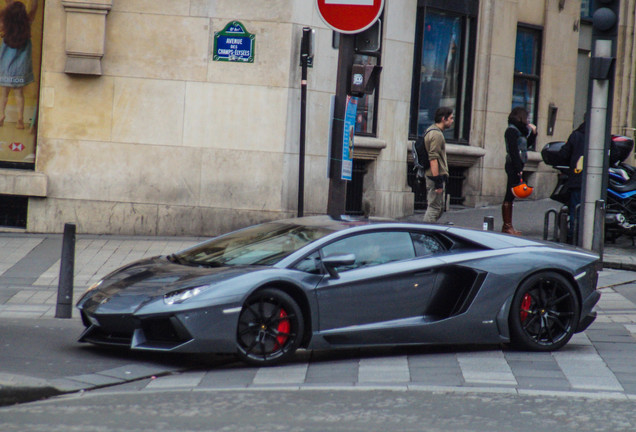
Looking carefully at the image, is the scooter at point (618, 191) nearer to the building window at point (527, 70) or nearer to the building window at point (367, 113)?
the building window at point (367, 113)

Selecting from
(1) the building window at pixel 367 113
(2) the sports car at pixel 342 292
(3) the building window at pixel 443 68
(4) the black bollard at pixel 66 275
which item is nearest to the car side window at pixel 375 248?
(2) the sports car at pixel 342 292

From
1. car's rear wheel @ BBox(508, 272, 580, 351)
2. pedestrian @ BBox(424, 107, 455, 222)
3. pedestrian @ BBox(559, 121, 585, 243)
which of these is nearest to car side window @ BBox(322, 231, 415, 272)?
car's rear wheel @ BBox(508, 272, 580, 351)

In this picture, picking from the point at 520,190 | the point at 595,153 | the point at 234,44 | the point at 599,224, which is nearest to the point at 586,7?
the point at 520,190

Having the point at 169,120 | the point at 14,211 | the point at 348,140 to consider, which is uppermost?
the point at 169,120

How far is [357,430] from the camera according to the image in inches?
221

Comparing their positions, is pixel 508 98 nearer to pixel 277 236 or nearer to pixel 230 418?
pixel 277 236

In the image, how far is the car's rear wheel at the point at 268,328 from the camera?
7496mm

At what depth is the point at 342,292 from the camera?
786 centimetres

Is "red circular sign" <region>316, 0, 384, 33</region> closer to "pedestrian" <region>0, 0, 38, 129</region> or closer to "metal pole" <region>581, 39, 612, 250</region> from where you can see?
"metal pole" <region>581, 39, 612, 250</region>

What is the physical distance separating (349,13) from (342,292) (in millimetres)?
3010

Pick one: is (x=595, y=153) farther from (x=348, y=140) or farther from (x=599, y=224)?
(x=348, y=140)

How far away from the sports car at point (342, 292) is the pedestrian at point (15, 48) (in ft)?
Result: 25.8

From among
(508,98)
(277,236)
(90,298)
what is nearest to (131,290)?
(90,298)

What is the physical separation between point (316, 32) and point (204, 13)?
1667mm
